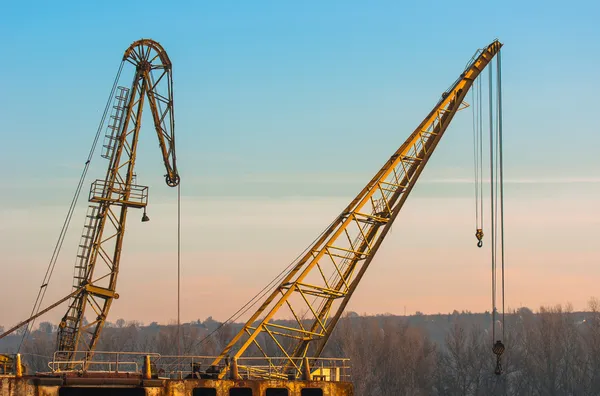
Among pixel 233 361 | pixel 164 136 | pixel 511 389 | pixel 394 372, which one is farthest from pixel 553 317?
pixel 233 361

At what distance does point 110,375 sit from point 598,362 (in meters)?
80.4

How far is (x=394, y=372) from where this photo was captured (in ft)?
354

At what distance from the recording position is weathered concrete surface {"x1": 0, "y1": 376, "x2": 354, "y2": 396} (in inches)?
1356

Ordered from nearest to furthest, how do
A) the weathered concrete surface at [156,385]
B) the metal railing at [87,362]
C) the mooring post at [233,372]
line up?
the weathered concrete surface at [156,385], the metal railing at [87,362], the mooring post at [233,372]

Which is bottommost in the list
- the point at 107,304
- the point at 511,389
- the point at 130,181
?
the point at 511,389

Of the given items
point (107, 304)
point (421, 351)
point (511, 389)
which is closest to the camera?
point (107, 304)

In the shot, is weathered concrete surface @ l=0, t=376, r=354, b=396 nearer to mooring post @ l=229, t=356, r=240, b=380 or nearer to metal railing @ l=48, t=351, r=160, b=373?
→ mooring post @ l=229, t=356, r=240, b=380

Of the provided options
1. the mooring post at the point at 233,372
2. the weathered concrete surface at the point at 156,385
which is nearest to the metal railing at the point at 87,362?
the weathered concrete surface at the point at 156,385

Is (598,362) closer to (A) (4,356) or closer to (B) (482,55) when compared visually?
(B) (482,55)

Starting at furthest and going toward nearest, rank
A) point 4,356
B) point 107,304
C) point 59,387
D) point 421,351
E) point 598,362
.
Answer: point 421,351, point 598,362, point 107,304, point 4,356, point 59,387

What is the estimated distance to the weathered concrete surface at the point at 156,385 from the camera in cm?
3444

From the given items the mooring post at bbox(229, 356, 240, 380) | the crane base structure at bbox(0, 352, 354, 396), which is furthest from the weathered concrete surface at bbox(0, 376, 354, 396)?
the mooring post at bbox(229, 356, 240, 380)

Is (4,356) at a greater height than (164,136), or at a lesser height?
lesser

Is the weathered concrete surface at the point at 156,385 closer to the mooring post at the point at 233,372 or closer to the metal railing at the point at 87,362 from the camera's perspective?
the mooring post at the point at 233,372
